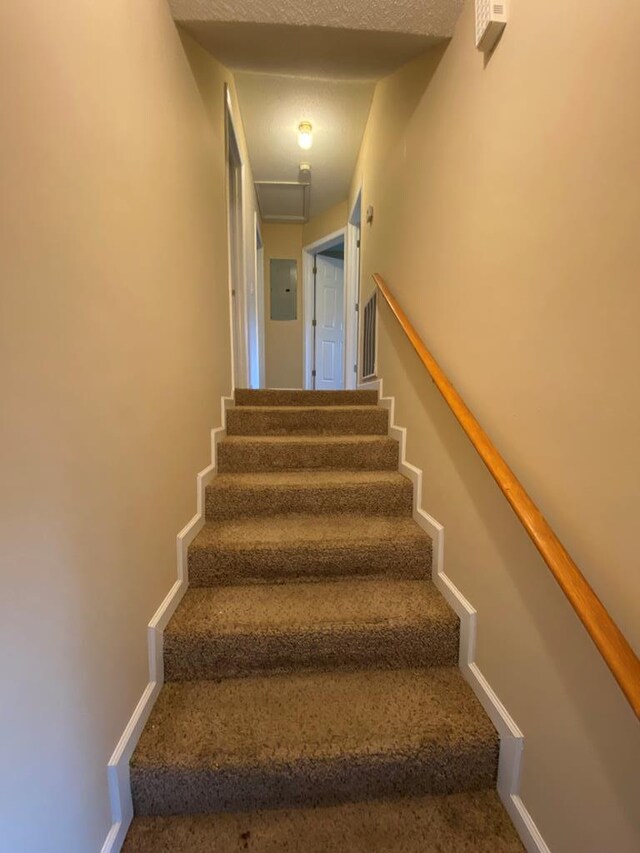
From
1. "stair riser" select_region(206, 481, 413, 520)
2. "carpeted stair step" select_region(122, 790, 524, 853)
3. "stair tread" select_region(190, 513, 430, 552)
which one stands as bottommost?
"carpeted stair step" select_region(122, 790, 524, 853)

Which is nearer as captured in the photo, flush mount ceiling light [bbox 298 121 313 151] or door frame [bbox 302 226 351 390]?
flush mount ceiling light [bbox 298 121 313 151]

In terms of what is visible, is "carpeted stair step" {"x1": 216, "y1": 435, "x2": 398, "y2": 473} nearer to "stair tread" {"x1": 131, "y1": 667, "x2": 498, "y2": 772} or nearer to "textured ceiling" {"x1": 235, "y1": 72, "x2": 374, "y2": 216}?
"stair tread" {"x1": 131, "y1": 667, "x2": 498, "y2": 772}

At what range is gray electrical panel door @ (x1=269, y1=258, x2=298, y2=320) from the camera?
5254 millimetres

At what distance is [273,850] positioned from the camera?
0.88 metres

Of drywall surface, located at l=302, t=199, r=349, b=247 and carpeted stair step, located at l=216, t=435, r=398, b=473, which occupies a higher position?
drywall surface, located at l=302, t=199, r=349, b=247

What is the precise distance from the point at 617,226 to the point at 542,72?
544 mm

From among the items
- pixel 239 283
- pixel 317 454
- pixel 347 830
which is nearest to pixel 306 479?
pixel 317 454

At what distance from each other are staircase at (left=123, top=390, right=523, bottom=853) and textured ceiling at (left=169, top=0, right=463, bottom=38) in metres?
1.94

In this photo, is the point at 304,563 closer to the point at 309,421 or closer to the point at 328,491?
the point at 328,491

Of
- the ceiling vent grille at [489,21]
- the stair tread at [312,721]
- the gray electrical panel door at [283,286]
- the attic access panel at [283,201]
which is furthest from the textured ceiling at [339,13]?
the gray electrical panel door at [283,286]

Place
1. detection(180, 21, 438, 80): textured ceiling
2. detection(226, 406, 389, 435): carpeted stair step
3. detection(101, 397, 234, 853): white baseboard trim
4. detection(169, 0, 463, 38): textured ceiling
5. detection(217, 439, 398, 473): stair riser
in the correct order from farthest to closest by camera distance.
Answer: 1. detection(226, 406, 389, 435): carpeted stair step
2. detection(217, 439, 398, 473): stair riser
3. detection(180, 21, 438, 80): textured ceiling
4. detection(169, 0, 463, 38): textured ceiling
5. detection(101, 397, 234, 853): white baseboard trim

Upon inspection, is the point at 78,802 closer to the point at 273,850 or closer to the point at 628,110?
the point at 273,850

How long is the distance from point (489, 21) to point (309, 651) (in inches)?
82.7

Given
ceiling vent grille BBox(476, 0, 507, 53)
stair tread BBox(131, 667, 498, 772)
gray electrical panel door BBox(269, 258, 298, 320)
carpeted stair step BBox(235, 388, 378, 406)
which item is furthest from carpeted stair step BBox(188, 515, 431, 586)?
gray electrical panel door BBox(269, 258, 298, 320)
